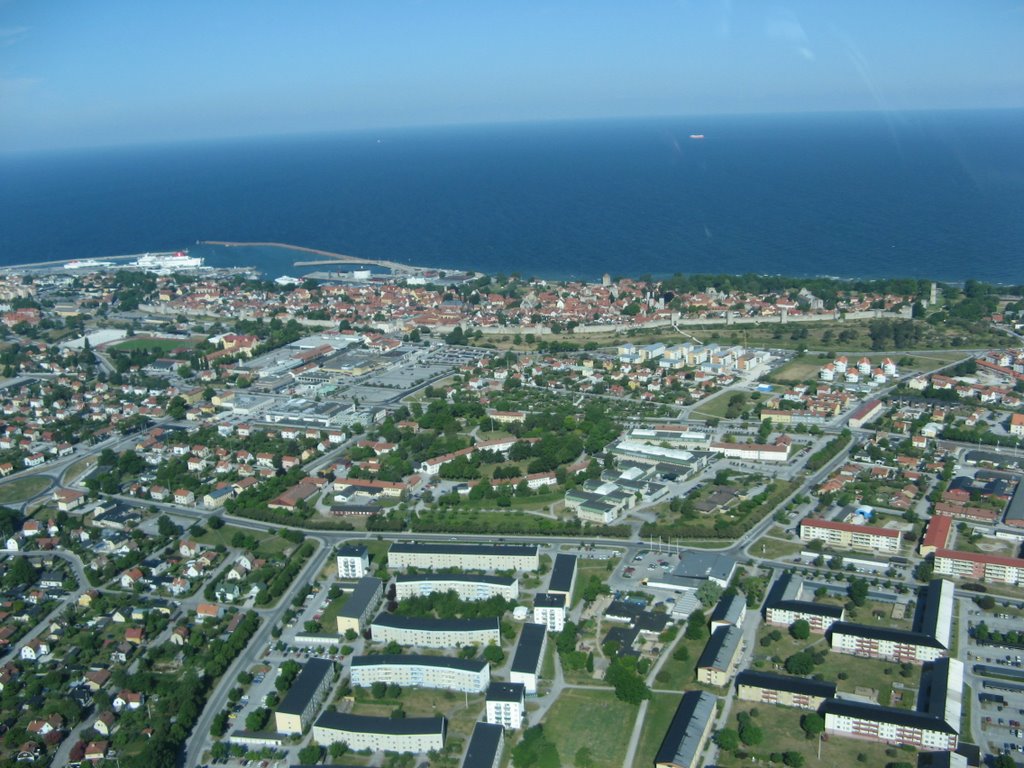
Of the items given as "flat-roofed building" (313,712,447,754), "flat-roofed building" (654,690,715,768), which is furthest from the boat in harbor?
"flat-roofed building" (654,690,715,768)

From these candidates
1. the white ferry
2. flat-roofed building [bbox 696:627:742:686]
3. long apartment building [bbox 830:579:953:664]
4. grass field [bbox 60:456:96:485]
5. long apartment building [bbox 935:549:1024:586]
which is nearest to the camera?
flat-roofed building [bbox 696:627:742:686]

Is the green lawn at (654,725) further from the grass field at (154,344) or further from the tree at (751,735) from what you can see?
the grass field at (154,344)

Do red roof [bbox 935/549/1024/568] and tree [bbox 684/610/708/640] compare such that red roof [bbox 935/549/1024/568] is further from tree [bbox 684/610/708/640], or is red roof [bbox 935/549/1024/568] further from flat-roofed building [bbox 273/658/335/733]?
flat-roofed building [bbox 273/658/335/733]

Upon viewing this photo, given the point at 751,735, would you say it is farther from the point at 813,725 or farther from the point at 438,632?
the point at 438,632

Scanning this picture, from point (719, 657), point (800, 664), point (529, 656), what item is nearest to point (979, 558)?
point (800, 664)

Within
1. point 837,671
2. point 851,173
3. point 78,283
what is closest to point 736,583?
point 837,671

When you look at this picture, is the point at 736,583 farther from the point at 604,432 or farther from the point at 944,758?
the point at 604,432
